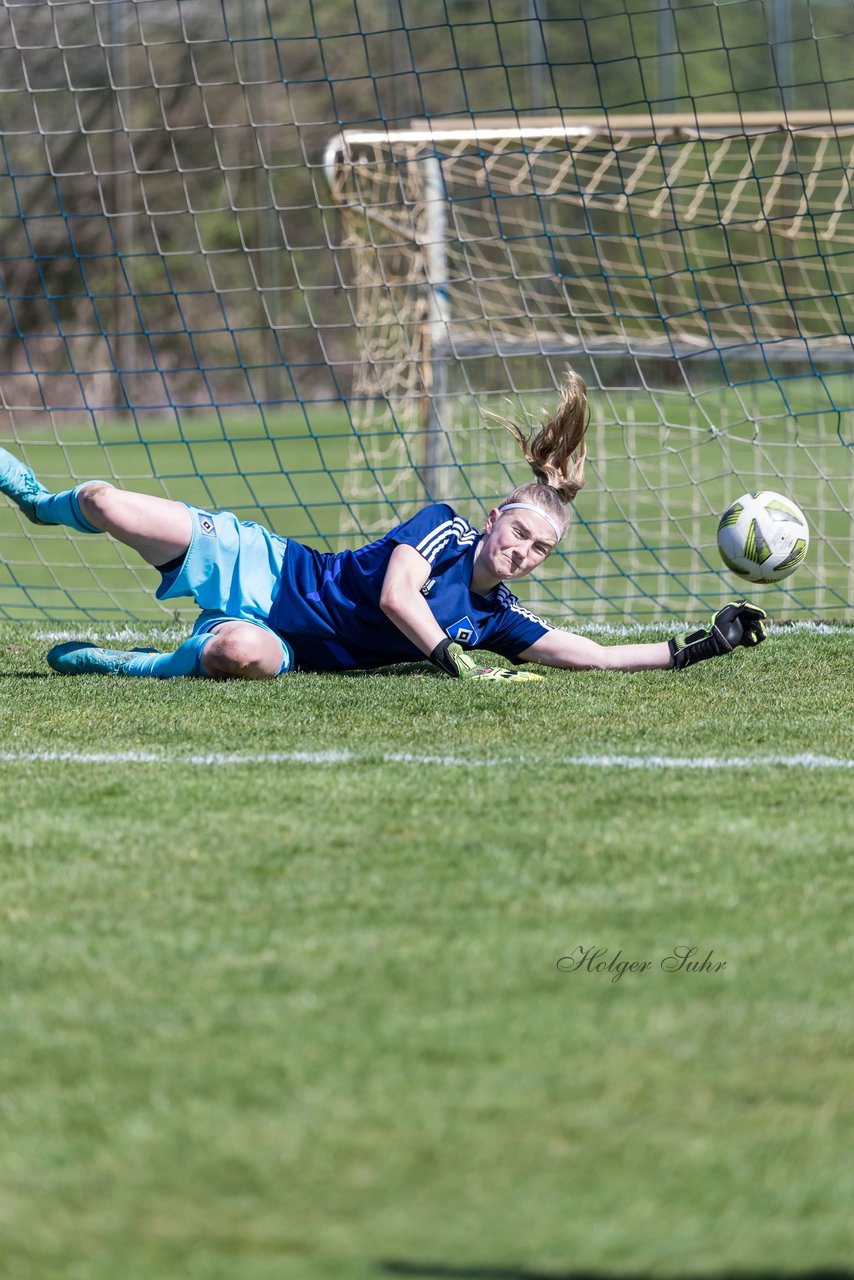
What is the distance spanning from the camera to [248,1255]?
1.46m

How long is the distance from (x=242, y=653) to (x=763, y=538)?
1662 mm

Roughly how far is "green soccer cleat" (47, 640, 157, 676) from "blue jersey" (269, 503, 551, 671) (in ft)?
1.70

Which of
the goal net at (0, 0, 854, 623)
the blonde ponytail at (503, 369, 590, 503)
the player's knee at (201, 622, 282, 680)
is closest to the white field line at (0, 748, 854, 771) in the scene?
the player's knee at (201, 622, 282, 680)

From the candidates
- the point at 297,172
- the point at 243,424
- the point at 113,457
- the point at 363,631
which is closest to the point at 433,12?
the point at 297,172

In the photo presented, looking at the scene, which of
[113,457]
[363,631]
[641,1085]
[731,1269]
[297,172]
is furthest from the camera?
[297,172]

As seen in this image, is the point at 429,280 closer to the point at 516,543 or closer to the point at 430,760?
the point at 516,543

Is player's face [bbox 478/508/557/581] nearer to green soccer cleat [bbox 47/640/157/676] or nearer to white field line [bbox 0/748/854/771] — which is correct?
white field line [bbox 0/748/854/771]

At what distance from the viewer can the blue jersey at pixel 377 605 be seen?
14.7 feet

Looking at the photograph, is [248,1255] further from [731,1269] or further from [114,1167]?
[731,1269]

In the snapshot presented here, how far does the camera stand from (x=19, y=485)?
4.64 m

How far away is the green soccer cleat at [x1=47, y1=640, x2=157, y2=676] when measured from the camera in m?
4.70

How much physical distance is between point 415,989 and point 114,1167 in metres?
0.56

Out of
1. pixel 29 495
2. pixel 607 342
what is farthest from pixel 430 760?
pixel 607 342

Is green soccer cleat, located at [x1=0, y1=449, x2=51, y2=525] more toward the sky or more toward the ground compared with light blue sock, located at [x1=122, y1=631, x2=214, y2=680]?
more toward the sky
